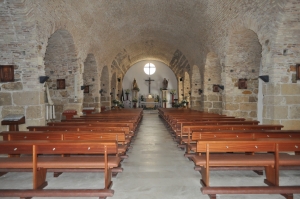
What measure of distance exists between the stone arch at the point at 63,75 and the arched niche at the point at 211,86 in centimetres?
623

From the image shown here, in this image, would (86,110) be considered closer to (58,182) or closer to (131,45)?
(131,45)

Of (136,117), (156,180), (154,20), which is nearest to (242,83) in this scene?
(136,117)

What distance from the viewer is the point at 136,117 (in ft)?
29.5

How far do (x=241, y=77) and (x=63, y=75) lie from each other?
680 centimetres

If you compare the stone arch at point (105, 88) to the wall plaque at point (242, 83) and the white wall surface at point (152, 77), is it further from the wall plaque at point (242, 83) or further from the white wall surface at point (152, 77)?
the wall plaque at point (242, 83)

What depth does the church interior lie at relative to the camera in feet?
11.5

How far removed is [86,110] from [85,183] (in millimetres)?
8305

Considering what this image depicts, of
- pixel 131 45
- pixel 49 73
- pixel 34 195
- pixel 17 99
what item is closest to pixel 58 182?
pixel 34 195

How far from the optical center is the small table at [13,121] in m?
5.75

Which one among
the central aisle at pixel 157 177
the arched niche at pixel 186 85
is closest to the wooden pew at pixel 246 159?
the central aisle at pixel 157 177

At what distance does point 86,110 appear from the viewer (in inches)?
464

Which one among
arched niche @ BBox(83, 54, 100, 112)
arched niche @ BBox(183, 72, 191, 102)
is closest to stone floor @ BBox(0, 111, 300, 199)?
arched niche @ BBox(83, 54, 100, 112)

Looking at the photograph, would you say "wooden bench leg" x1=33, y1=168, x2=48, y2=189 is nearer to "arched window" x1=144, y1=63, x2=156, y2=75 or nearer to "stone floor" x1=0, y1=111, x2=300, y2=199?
"stone floor" x1=0, y1=111, x2=300, y2=199

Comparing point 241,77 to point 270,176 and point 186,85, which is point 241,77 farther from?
point 186,85
